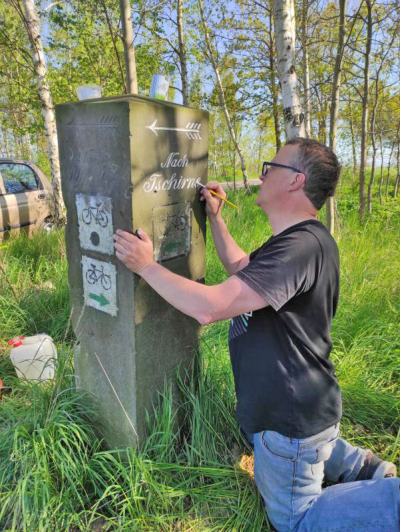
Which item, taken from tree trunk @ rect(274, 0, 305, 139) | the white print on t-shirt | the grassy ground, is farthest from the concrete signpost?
tree trunk @ rect(274, 0, 305, 139)

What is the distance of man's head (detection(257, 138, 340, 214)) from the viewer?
4.83ft

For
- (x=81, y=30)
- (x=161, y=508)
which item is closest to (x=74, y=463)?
(x=161, y=508)

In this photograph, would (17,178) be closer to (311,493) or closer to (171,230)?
(171,230)

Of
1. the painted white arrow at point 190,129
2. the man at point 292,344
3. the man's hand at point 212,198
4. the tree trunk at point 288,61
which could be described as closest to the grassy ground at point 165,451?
the man at point 292,344

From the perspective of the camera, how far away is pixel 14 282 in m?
3.88

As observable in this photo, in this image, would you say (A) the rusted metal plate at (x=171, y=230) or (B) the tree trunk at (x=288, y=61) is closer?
(A) the rusted metal plate at (x=171, y=230)

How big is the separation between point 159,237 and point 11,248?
385 centimetres

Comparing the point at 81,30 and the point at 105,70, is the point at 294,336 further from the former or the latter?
the point at 105,70

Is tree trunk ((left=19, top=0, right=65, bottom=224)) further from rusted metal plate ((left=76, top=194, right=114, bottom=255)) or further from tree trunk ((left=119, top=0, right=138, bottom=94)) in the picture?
rusted metal plate ((left=76, top=194, right=114, bottom=255))

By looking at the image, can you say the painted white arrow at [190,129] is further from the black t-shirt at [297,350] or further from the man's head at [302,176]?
the black t-shirt at [297,350]

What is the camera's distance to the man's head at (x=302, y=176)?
1.47 metres

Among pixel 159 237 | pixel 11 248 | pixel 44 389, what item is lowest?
pixel 44 389

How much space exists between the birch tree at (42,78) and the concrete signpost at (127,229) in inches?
184

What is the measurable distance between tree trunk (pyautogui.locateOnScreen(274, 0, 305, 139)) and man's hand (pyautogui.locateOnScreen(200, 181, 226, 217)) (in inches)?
81.7
